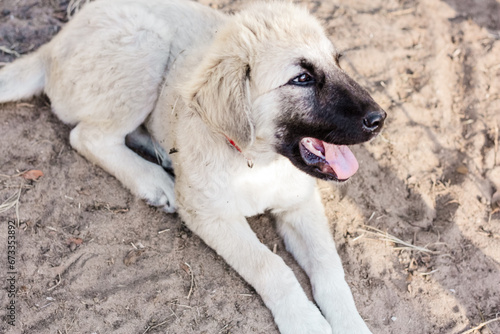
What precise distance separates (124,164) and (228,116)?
4.76 ft

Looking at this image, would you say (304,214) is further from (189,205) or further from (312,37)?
(312,37)

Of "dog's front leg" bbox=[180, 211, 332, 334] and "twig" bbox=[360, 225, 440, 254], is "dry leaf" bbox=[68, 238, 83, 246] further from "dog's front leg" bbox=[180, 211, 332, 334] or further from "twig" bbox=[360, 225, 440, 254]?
"twig" bbox=[360, 225, 440, 254]

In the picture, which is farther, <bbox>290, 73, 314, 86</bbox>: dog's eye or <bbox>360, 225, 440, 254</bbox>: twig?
<bbox>360, 225, 440, 254</bbox>: twig

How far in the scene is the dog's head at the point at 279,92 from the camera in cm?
267

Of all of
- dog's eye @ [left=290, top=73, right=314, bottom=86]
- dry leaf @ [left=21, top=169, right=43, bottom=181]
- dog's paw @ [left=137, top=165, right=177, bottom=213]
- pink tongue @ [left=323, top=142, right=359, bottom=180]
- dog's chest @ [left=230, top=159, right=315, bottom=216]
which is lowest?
dog's paw @ [left=137, top=165, right=177, bottom=213]

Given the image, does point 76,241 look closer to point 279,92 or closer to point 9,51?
point 279,92

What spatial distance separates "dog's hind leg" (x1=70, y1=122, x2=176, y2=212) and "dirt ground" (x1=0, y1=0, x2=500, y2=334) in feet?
0.30

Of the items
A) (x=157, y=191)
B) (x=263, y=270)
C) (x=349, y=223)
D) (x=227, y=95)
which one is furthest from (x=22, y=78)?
(x=349, y=223)

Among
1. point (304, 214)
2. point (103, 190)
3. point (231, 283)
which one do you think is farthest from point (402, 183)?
point (103, 190)

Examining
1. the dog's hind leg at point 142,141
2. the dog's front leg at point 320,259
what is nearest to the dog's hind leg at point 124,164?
the dog's hind leg at point 142,141

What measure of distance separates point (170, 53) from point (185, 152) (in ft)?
3.21

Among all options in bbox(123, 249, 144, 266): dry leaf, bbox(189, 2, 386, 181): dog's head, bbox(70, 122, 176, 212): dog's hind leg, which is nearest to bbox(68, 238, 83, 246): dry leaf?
bbox(123, 249, 144, 266): dry leaf

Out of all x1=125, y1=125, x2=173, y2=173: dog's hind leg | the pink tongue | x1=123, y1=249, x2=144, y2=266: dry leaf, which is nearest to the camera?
the pink tongue

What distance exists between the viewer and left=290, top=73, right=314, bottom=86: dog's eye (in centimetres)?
274
